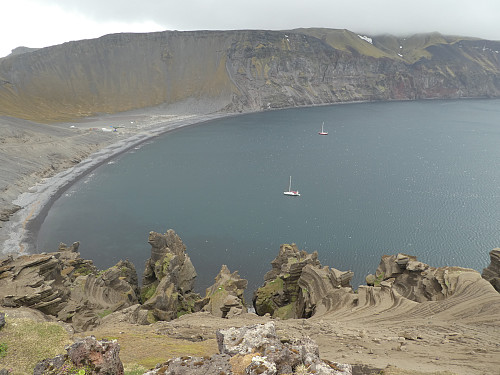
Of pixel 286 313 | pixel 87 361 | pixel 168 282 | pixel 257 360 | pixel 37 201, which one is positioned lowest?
pixel 286 313

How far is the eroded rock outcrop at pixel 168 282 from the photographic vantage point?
40.1 metres

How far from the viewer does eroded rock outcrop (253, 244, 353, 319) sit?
4122 centimetres

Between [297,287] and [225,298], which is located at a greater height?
[225,298]

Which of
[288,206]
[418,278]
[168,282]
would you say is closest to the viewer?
[418,278]

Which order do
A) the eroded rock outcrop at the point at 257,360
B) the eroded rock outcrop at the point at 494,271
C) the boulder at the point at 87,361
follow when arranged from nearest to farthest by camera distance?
the eroded rock outcrop at the point at 257,360, the boulder at the point at 87,361, the eroded rock outcrop at the point at 494,271

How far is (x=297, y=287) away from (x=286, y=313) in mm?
3651

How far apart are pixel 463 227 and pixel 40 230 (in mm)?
95821

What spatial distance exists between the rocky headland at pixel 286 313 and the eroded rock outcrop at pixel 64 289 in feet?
0.43

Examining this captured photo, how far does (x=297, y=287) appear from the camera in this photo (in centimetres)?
4675

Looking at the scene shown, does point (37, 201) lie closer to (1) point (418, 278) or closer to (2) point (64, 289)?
(2) point (64, 289)

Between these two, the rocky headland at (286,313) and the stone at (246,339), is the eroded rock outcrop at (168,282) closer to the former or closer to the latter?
the rocky headland at (286,313)

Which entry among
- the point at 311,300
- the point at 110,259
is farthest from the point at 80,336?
the point at 110,259

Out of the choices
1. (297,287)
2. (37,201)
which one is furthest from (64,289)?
(37,201)

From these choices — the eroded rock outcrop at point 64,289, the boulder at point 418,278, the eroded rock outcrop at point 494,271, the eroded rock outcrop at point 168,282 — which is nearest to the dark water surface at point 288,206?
the eroded rock outcrop at point 168,282
